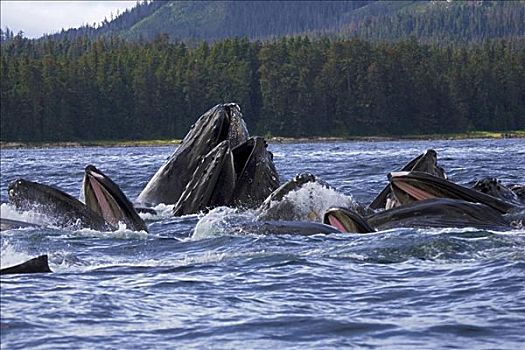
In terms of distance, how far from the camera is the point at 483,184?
61.8 feet

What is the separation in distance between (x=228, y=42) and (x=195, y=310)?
141 metres

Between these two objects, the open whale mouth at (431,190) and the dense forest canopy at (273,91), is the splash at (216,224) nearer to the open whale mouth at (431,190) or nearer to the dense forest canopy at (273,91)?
the open whale mouth at (431,190)

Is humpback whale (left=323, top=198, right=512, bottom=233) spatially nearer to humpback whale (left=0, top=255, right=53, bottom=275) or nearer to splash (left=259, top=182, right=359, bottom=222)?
splash (left=259, top=182, right=359, bottom=222)

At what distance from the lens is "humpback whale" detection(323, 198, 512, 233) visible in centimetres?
1642

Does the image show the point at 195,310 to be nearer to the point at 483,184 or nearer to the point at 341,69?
the point at 483,184

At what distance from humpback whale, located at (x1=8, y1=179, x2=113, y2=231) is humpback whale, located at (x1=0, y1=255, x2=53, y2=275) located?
4178mm

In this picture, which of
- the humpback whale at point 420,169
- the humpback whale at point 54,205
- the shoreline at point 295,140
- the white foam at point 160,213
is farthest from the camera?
the shoreline at point 295,140

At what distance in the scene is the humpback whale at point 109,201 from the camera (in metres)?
17.2

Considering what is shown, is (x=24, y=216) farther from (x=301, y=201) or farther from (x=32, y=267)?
(x=32, y=267)

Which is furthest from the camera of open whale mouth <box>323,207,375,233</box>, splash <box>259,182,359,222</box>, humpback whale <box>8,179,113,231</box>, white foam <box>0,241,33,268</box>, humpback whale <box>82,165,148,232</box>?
splash <box>259,182,359,222</box>

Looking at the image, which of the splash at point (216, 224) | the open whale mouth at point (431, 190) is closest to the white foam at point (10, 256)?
the splash at point (216, 224)

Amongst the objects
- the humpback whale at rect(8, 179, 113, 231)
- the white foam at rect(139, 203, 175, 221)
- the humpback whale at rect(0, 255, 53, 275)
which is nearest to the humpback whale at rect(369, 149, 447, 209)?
the white foam at rect(139, 203, 175, 221)

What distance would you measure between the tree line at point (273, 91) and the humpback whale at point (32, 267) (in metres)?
115

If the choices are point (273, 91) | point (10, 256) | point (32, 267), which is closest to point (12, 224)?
point (10, 256)
